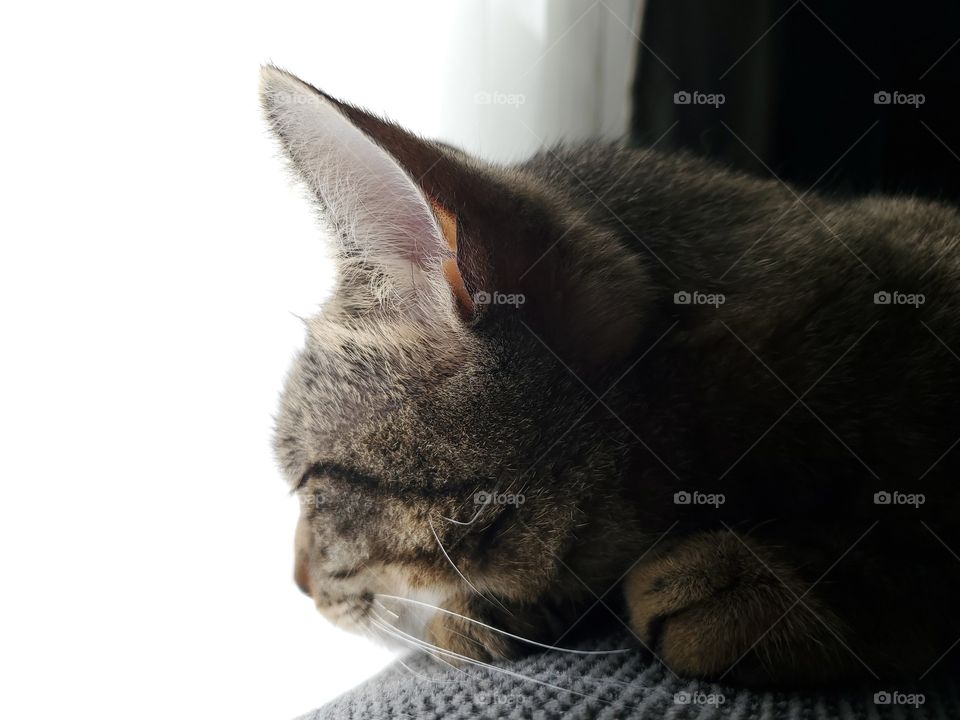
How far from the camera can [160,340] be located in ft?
2.95

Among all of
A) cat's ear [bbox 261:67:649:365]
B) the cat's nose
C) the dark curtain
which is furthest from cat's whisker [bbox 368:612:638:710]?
the dark curtain

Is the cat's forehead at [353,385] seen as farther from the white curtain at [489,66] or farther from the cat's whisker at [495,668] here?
the white curtain at [489,66]

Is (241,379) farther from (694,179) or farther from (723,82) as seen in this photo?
(723,82)

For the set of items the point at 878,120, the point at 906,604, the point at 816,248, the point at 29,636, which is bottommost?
the point at 29,636

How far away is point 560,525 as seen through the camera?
27.2 inches

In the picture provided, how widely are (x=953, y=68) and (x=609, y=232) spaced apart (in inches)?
32.4

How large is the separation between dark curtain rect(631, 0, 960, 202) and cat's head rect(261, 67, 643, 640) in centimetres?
74

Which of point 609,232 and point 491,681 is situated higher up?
point 609,232

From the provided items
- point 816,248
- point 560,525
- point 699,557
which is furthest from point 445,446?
point 816,248

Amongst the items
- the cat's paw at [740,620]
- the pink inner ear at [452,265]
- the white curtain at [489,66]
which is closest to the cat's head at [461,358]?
the pink inner ear at [452,265]

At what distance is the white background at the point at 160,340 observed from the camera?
78 centimetres

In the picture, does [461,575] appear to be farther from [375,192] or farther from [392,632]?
[375,192]

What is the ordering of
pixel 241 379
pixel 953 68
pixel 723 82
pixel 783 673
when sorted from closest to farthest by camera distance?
pixel 783 673
pixel 241 379
pixel 953 68
pixel 723 82

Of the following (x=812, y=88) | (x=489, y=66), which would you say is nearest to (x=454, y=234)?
(x=489, y=66)
